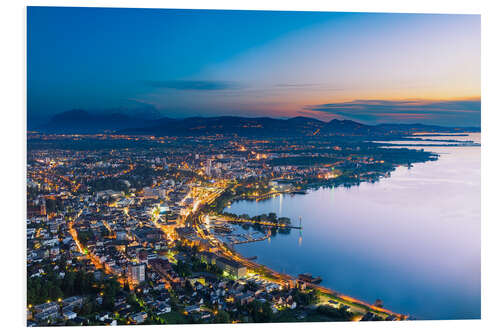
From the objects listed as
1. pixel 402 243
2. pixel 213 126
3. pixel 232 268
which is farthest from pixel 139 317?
pixel 213 126

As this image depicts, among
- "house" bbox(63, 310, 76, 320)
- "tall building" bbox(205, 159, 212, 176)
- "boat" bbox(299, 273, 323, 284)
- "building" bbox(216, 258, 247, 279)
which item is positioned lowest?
"boat" bbox(299, 273, 323, 284)

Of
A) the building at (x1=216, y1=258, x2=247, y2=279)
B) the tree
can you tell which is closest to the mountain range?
the building at (x1=216, y1=258, x2=247, y2=279)

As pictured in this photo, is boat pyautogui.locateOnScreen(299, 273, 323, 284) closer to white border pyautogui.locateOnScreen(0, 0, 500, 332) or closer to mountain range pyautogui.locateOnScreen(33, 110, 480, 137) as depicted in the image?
white border pyautogui.locateOnScreen(0, 0, 500, 332)

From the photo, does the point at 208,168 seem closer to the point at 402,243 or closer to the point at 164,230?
the point at 164,230

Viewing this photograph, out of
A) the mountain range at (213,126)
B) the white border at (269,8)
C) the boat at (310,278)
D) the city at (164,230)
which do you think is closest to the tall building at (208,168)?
the city at (164,230)
